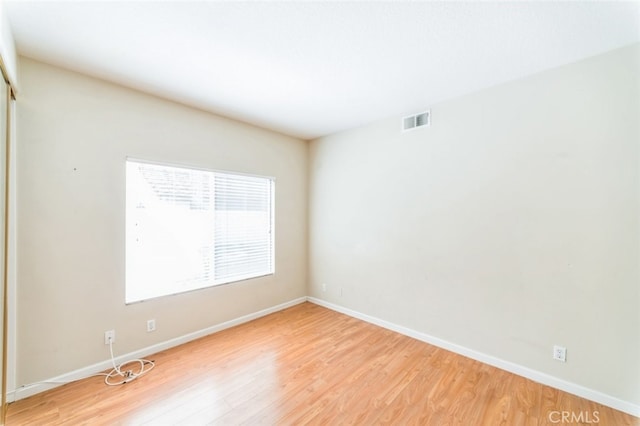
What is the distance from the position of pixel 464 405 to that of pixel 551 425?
20.8 inches

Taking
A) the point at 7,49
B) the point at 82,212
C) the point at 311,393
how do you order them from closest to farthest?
the point at 7,49 → the point at 311,393 → the point at 82,212

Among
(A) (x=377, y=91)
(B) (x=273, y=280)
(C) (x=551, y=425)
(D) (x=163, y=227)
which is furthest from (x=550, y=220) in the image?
(D) (x=163, y=227)

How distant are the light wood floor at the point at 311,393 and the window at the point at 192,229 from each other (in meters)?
0.80

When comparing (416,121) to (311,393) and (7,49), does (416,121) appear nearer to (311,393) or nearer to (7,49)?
(311,393)

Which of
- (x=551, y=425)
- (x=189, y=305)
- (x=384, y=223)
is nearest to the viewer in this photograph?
(x=551, y=425)

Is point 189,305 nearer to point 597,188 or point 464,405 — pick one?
point 464,405

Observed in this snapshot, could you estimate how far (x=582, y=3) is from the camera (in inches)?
60.7

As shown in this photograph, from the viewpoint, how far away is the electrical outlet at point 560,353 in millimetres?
2123

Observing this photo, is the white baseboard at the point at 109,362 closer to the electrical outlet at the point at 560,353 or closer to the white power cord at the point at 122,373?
the white power cord at the point at 122,373

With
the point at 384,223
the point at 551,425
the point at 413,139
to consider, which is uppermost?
the point at 413,139

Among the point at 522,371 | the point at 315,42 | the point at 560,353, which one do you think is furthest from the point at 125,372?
the point at 560,353

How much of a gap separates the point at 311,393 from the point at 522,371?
191 cm

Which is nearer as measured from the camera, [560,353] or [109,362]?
[560,353]
